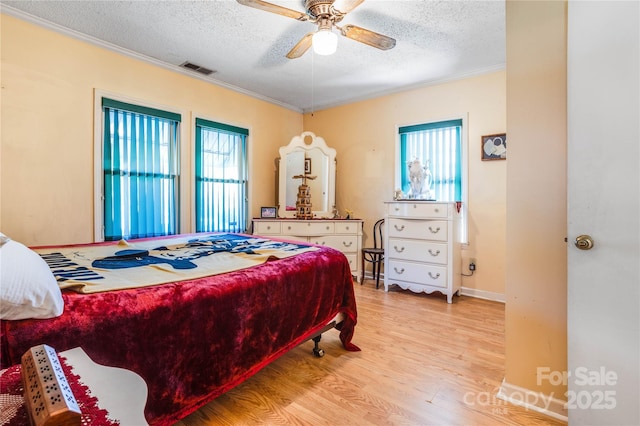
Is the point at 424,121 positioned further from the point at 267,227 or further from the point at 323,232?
the point at 267,227

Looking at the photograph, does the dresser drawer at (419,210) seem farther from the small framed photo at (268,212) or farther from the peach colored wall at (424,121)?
the small framed photo at (268,212)

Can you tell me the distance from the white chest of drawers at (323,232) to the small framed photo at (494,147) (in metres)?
1.68

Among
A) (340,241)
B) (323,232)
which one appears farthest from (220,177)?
(340,241)

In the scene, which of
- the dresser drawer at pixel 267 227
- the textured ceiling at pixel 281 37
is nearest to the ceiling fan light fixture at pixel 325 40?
the textured ceiling at pixel 281 37

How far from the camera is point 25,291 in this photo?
870mm

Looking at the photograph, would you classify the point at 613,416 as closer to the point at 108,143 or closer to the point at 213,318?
the point at 213,318

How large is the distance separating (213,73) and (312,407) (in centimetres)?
350

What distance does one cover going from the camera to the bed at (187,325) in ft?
3.19

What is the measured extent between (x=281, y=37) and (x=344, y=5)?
3.44 feet

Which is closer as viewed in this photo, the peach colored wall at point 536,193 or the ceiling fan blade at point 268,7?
the peach colored wall at point 536,193

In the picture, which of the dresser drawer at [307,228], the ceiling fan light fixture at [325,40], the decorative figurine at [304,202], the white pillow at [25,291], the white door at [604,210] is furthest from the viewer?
the decorative figurine at [304,202]

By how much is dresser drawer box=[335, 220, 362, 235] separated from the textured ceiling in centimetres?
180

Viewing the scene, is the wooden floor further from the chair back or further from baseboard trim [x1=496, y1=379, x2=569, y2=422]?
the chair back

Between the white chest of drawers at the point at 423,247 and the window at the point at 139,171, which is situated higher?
the window at the point at 139,171
